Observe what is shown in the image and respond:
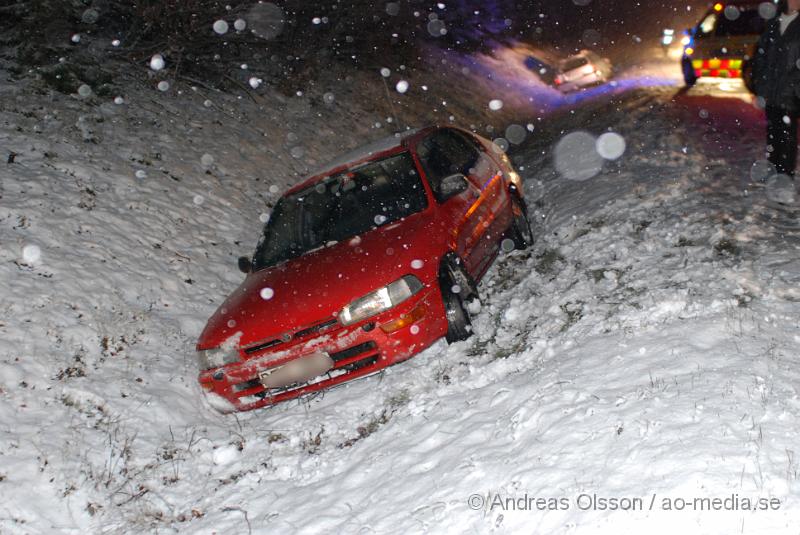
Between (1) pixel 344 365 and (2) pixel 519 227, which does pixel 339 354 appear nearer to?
(1) pixel 344 365

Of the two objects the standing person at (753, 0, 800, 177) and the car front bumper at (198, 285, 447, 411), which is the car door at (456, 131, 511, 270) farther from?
the standing person at (753, 0, 800, 177)

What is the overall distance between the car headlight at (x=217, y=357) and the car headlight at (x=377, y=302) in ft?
2.92

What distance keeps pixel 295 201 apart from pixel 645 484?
14.0 ft

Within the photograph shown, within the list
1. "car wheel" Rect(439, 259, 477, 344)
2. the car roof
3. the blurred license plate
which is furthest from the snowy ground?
the car roof

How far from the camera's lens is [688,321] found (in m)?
4.74

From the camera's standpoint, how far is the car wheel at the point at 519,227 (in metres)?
7.36

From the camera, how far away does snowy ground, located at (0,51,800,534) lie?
3369 mm

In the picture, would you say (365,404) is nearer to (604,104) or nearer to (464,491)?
(464,491)

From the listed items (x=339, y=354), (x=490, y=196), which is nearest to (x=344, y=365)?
(x=339, y=354)

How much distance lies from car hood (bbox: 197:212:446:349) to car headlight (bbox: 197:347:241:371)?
55 mm

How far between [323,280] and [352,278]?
0.84 feet

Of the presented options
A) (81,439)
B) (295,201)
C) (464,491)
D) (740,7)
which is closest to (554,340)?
(464,491)

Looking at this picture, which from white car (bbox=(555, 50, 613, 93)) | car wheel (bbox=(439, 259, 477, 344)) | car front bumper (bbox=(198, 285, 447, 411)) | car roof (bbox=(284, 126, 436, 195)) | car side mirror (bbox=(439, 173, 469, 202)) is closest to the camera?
car front bumper (bbox=(198, 285, 447, 411))

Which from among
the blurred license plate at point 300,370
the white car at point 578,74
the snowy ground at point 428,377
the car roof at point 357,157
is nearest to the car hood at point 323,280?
the blurred license plate at point 300,370
